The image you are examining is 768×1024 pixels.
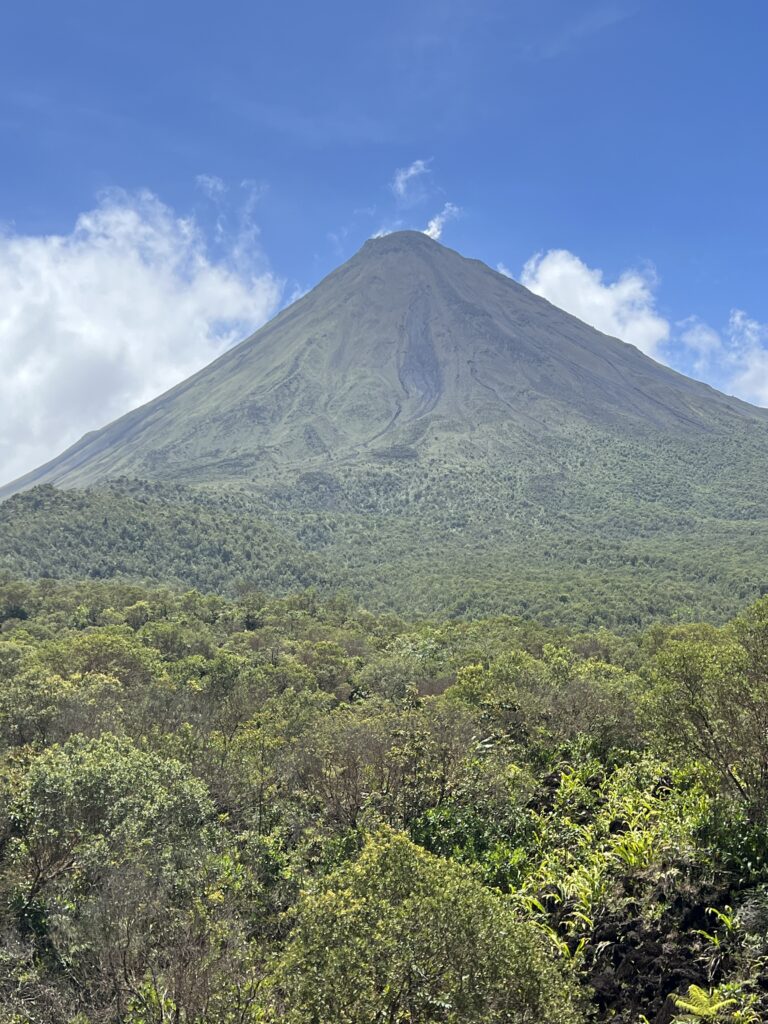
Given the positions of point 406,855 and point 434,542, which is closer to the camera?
point 406,855

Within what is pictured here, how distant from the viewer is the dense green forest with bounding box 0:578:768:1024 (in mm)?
8023

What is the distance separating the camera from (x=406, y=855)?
910 cm

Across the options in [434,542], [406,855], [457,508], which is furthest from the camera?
[457,508]

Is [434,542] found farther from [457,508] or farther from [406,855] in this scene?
[406,855]

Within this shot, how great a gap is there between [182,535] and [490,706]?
3456 inches

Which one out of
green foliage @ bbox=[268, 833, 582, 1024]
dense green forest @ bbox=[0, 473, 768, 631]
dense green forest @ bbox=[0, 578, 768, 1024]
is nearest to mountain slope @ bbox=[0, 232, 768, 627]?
dense green forest @ bbox=[0, 473, 768, 631]

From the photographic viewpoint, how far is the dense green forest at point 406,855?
316 inches

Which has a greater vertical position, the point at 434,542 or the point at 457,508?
the point at 457,508

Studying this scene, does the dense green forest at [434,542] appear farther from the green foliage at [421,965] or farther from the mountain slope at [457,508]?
the green foliage at [421,965]

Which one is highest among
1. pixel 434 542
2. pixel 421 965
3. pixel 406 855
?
pixel 434 542

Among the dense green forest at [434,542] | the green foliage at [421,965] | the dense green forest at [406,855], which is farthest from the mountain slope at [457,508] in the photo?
the green foliage at [421,965]

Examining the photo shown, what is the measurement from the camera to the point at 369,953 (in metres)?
7.69

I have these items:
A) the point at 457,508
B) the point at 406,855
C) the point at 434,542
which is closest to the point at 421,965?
the point at 406,855

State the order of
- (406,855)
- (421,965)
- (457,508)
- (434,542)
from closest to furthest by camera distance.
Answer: (421,965) < (406,855) < (434,542) < (457,508)
